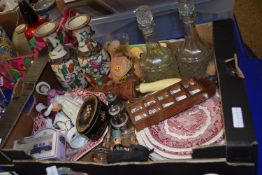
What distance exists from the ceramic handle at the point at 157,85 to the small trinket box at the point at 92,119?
0.32 feet

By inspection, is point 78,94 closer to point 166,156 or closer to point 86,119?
point 86,119

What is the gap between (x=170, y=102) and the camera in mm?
642

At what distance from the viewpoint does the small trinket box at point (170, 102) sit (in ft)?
2.09

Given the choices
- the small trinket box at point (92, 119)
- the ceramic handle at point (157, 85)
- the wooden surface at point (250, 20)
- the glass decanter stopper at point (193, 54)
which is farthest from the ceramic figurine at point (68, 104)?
the wooden surface at point (250, 20)

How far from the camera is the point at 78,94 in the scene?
30.6 inches

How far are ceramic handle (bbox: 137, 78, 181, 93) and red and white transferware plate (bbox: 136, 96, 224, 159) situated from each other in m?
0.08

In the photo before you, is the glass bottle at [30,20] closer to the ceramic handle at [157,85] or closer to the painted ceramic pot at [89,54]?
the painted ceramic pot at [89,54]

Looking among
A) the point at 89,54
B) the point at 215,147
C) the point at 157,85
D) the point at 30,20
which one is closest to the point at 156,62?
the point at 157,85

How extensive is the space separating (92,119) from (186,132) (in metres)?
0.19

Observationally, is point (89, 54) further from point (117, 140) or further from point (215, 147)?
point (215, 147)

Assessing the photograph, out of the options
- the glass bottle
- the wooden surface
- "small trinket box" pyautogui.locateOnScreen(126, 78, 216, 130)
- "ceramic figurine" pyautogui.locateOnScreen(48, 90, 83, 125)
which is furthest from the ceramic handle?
the wooden surface

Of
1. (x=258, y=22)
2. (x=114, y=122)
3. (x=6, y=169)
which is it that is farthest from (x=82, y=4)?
(x=258, y=22)

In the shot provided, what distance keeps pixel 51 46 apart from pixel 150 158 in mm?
352

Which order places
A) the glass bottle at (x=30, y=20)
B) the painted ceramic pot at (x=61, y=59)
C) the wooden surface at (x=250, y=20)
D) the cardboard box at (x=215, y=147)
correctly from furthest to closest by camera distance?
the wooden surface at (x=250, y=20) → the glass bottle at (x=30, y=20) → the painted ceramic pot at (x=61, y=59) → the cardboard box at (x=215, y=147)
